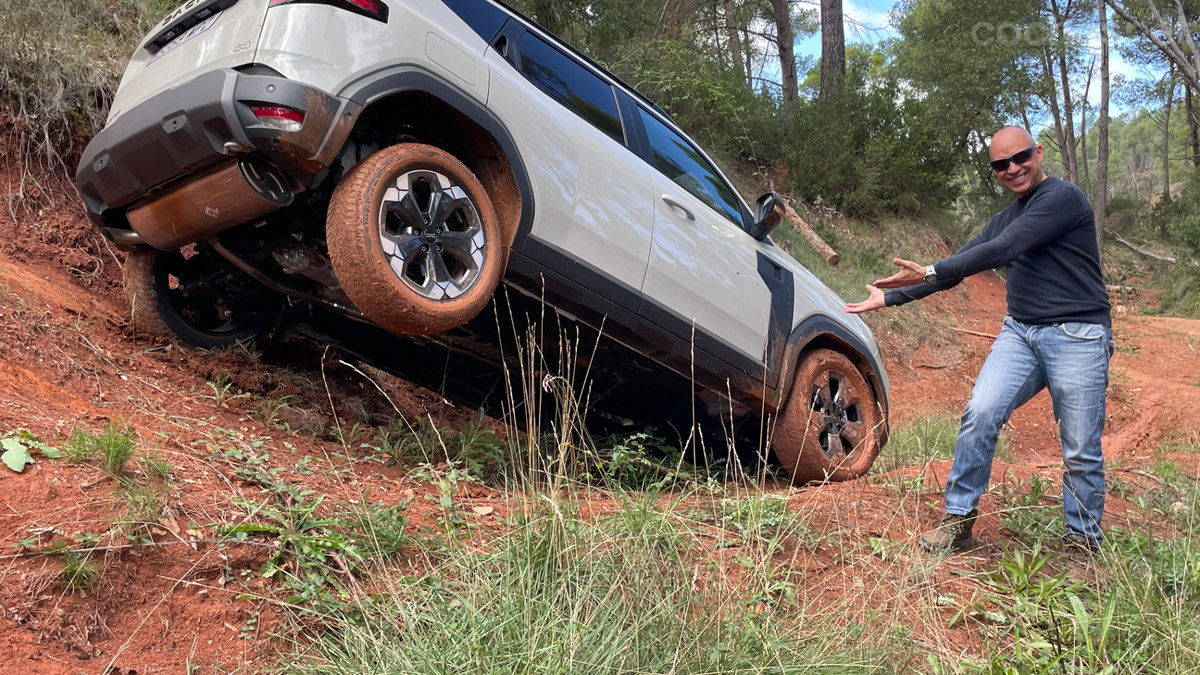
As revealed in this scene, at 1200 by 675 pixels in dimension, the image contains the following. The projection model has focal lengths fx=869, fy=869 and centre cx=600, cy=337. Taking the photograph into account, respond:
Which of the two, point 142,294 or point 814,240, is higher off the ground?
point 814,240

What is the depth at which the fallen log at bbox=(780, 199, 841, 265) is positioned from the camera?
13.7m

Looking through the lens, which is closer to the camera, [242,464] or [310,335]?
[242,464]

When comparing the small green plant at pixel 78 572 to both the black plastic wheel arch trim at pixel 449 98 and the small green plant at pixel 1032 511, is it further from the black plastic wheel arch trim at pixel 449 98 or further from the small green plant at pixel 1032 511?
the small green plant at pixel 1032 511

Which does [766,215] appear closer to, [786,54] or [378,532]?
[378,532]

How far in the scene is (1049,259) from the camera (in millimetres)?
3723

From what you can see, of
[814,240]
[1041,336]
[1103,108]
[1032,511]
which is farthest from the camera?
[1103,108]

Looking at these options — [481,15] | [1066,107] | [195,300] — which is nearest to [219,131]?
[481,15]

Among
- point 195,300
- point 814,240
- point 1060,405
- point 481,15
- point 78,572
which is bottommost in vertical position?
point 78,572

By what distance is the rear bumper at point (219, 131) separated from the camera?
301 cm

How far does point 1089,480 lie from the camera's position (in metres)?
3.61

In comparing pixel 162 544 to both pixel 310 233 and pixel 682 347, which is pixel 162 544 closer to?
pixel 310 233

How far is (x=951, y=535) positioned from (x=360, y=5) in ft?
10.4

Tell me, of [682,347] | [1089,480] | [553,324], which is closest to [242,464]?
[553,324]

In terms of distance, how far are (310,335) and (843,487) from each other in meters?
2.77
